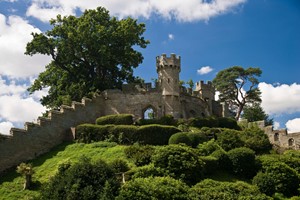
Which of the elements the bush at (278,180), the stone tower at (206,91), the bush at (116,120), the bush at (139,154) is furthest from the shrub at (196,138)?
the stone tower at (206,91)

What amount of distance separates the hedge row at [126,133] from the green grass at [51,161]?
3.94 feet

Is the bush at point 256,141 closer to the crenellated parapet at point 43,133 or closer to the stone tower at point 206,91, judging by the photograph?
the stone tower at point 206,91

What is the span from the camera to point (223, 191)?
101 ft

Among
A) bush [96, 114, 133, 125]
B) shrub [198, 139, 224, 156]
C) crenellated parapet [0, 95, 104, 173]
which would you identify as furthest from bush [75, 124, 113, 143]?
shrub [198, 139, 224, 156]

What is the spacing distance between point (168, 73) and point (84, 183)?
23933mm

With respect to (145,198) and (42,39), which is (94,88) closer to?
(42,39)

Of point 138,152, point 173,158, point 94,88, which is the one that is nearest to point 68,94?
point 94,88

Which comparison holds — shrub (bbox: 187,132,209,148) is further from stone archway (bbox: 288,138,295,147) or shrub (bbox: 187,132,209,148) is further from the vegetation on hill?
stone archway (bbox: 288,138,295,147)

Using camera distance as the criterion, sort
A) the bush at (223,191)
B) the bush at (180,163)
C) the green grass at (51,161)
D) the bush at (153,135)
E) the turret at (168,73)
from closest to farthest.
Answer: the bush at (223,191), the bush at (180,163), the green grass at (51,161), the bush at (153,135), the turret at (168,73)

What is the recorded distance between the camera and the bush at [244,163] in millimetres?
36031

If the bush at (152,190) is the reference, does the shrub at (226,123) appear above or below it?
above

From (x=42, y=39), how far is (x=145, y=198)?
95.9ft

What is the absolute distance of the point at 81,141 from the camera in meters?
41.6

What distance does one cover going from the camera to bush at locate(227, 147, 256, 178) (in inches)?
1419
